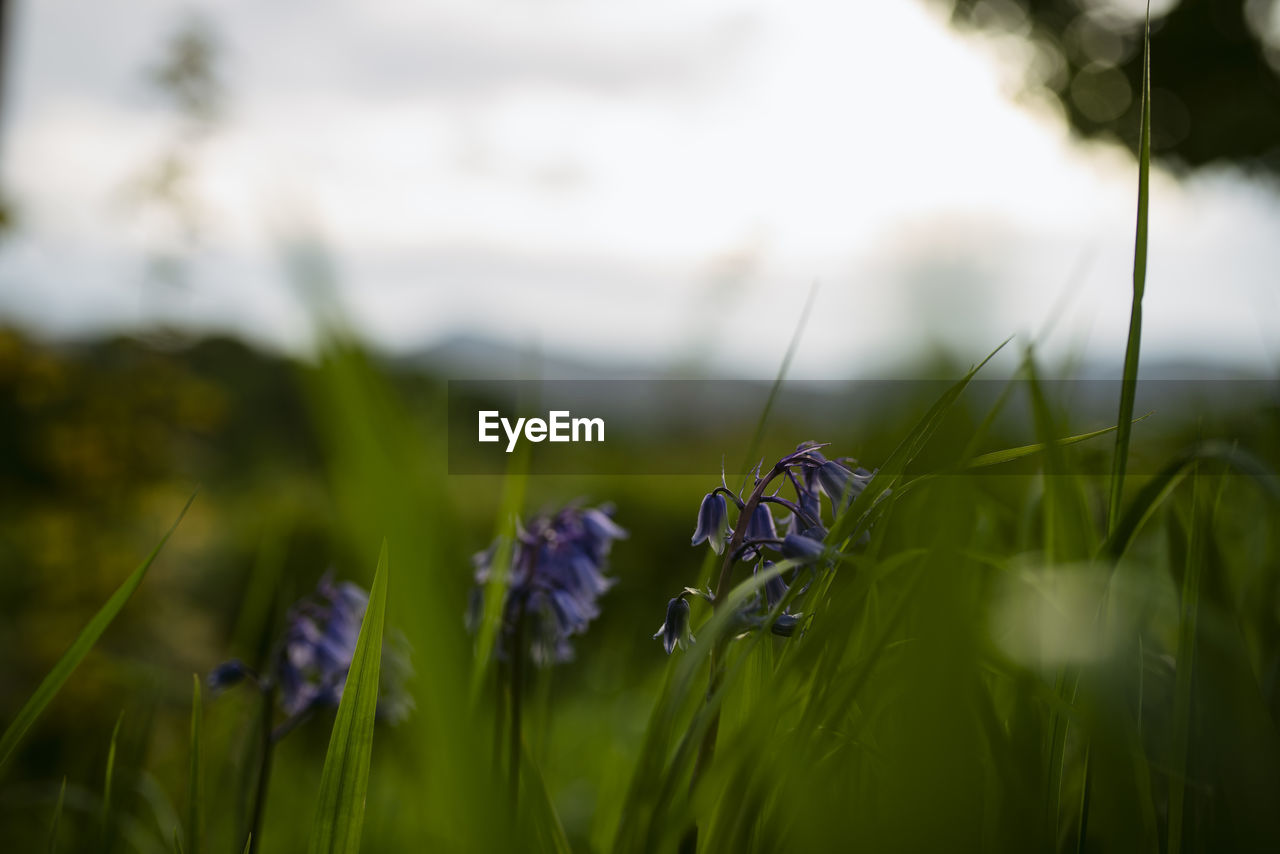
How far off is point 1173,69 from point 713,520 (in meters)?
16.1

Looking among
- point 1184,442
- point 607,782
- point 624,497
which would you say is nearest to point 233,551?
point 624,497

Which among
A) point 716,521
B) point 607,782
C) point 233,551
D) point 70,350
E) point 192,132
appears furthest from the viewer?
point 233,551

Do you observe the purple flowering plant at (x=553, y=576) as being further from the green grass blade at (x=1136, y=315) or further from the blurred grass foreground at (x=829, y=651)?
the green grass blade at (x=1136, y=315)

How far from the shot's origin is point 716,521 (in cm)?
102

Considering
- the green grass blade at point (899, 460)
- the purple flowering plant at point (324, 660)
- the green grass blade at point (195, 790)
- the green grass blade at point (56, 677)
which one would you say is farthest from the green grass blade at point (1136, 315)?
the purple flowering plant at point (324, 660)

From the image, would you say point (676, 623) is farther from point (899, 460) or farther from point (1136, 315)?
point (1136, 315)

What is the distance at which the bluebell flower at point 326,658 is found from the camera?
1.49m

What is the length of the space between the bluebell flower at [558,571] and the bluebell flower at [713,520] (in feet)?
1.16

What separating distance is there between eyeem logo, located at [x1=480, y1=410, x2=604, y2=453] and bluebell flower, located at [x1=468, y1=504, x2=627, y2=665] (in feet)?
0.48

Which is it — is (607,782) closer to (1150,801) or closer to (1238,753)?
(1150,801)

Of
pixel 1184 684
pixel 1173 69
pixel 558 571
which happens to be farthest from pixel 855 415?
pixel 1173 69

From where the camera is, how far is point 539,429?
1.01 meters

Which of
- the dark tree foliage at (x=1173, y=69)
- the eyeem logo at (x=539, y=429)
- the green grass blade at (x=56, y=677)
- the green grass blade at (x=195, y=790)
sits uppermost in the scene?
the dark tree foliage at (x=1173, y=69)

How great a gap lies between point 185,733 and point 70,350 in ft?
10.3
